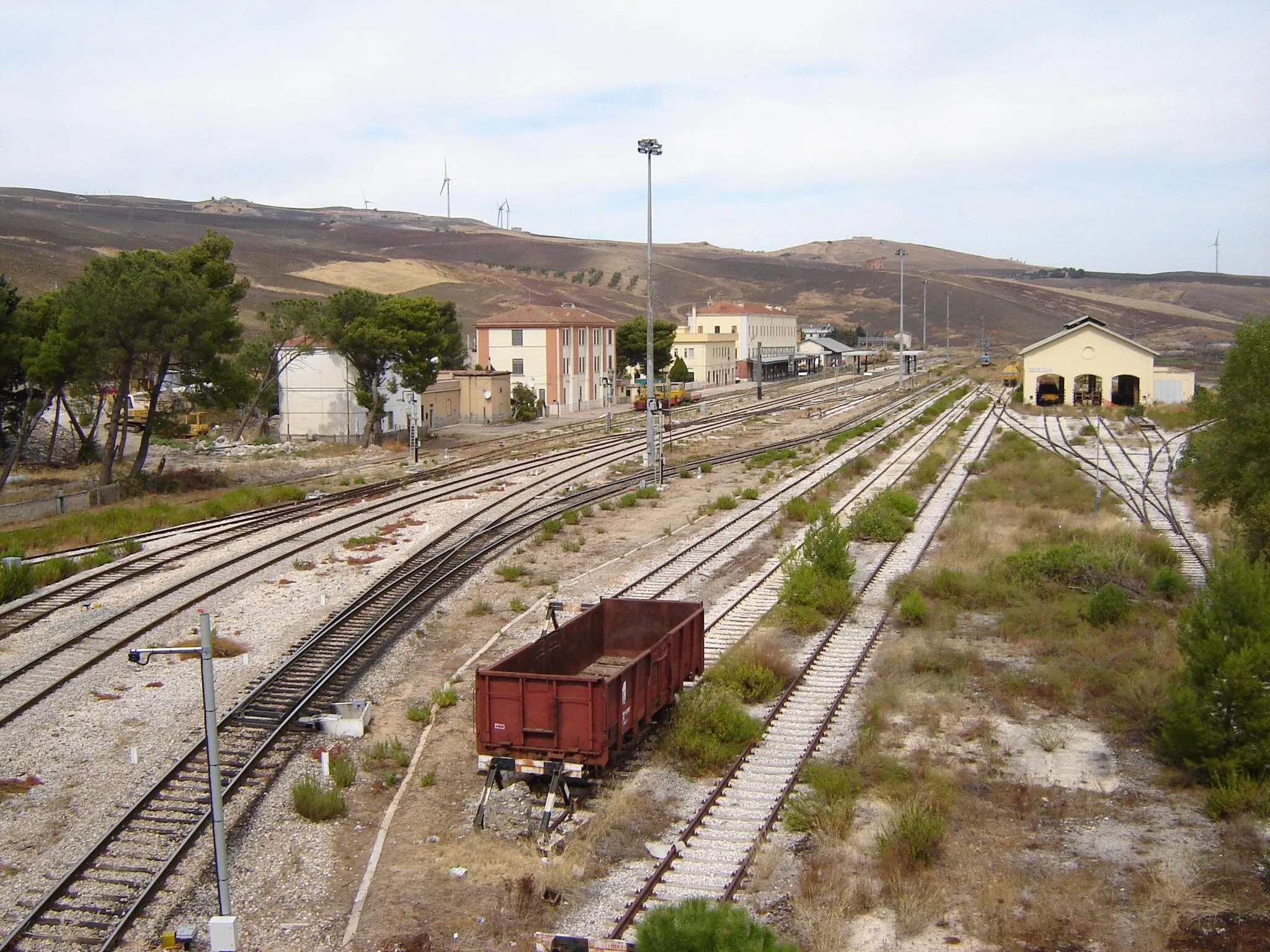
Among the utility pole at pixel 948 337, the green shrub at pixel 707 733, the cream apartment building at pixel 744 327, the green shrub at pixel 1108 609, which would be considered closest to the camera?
the green shrub at pixel 707 733

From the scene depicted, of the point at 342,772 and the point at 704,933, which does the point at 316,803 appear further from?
the point at 704,933

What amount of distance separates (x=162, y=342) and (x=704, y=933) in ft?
112

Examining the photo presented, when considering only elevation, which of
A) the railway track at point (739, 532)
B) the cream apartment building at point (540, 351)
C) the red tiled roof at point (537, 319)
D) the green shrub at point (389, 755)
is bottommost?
Result: the green shrub at point (389, 755)

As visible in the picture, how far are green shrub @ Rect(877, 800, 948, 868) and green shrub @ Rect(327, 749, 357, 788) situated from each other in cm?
605

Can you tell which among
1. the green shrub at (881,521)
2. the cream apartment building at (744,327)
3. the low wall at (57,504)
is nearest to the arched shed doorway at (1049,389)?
the cream apartment building at (744,327)

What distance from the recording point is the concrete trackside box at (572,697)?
40.7 ft

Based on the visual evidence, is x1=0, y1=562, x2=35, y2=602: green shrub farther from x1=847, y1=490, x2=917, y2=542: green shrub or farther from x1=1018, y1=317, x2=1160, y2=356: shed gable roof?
x1=1018, y1=317, x2=1160, y2=356: shed gable roof

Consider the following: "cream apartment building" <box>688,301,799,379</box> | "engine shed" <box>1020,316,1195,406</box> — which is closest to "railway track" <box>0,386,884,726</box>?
"engine shed" <box>1020,316,1195,406</box>

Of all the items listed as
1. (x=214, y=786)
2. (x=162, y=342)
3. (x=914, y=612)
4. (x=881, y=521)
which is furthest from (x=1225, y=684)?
(x=162, y=342)

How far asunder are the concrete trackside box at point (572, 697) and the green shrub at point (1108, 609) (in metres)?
7.73

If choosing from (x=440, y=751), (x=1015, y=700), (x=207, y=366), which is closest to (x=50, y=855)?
(x=440, y=751)

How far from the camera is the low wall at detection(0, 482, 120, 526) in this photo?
31766 mm

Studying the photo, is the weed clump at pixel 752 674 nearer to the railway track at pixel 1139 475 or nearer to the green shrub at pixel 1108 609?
the green shrub at pixel 1108 609

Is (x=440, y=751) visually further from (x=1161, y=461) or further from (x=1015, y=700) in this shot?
(x=1161, y=461)
